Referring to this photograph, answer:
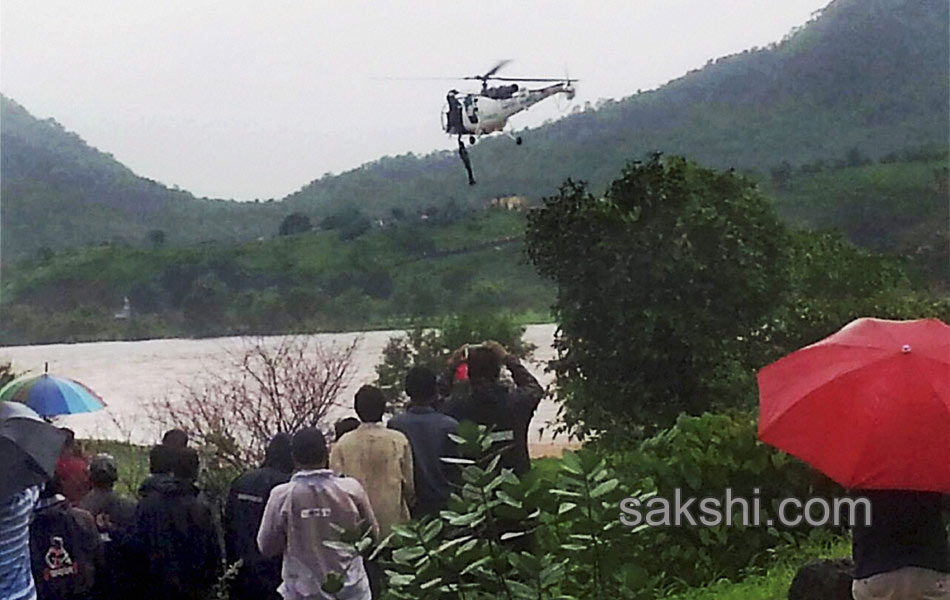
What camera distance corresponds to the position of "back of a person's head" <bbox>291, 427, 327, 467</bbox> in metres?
3.01

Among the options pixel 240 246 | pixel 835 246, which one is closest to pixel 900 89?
pixel 835 246

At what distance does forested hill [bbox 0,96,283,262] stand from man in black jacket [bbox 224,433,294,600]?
0.98m

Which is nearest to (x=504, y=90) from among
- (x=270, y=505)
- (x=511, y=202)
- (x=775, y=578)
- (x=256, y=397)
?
(x=511, y=202)

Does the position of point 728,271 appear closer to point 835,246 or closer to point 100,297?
point 835,246

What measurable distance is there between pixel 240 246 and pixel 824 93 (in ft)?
6.30

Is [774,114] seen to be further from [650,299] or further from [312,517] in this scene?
[312,517]

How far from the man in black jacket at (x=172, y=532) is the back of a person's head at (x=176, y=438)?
0.12 metres

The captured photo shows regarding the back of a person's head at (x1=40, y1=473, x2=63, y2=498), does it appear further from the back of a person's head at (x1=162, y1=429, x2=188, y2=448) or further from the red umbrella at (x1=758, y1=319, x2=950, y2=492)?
the red umbrella at (x1=758, y1=319, x2=950, y2=492)

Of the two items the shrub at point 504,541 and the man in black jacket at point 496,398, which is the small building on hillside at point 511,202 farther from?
the shrub at point 504,541

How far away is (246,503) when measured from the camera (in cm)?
343

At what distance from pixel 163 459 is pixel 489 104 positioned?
1.46 metres

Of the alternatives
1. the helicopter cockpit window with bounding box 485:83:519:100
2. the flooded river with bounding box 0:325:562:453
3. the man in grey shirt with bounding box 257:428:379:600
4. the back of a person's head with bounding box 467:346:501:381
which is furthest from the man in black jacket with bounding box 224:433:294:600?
the helicopter cockpit window with bounding box 485:83:519:100

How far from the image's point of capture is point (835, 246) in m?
4.00

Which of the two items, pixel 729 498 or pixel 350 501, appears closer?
pixel 350 501
